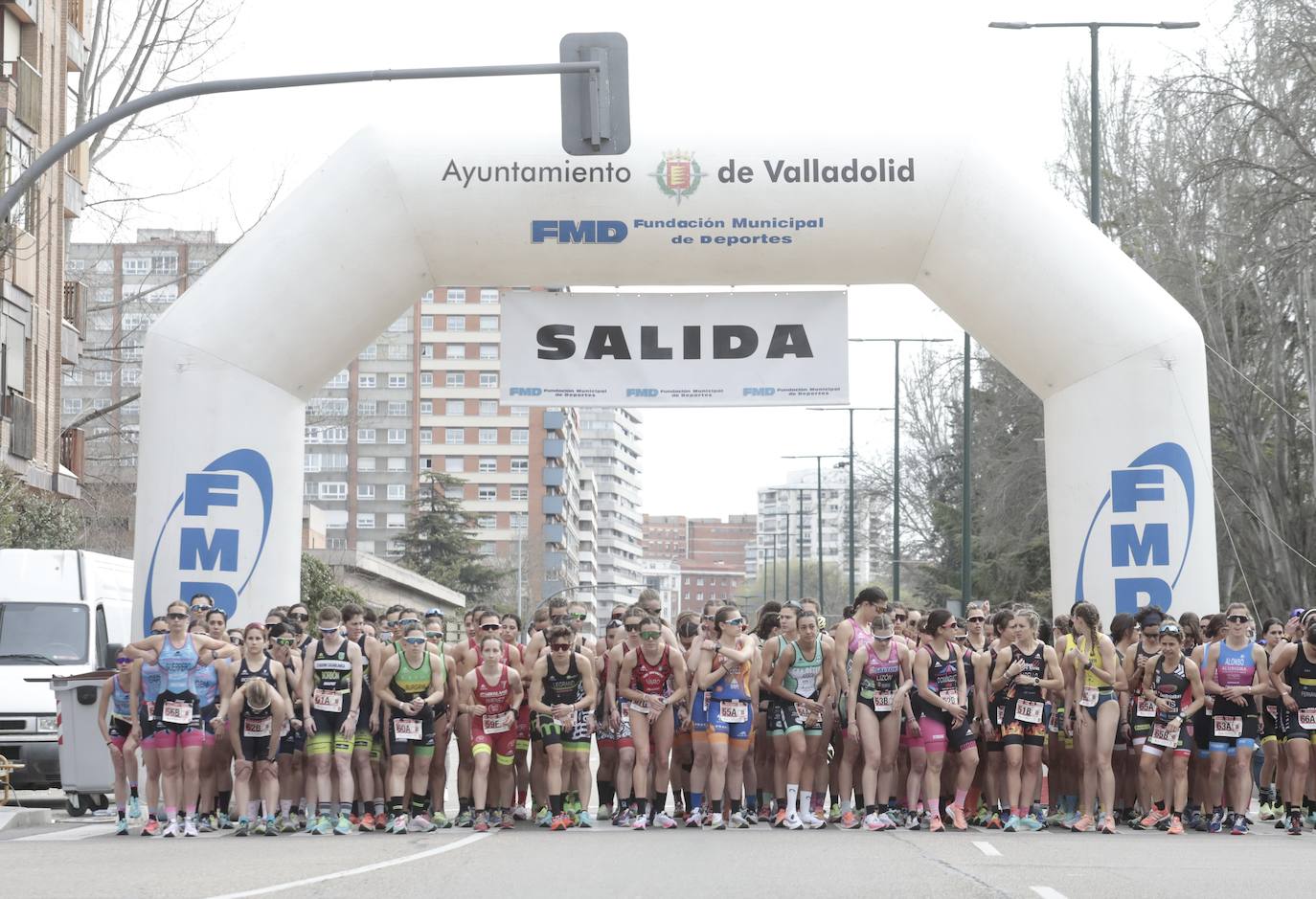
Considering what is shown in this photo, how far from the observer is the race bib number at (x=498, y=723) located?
14.6 meters

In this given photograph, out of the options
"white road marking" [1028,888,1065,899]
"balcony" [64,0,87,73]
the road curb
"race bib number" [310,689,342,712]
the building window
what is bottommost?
the road curb

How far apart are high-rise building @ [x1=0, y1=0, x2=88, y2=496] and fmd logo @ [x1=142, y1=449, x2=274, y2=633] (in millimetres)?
15088

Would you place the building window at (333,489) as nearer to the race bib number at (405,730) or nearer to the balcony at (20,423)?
the balcony at (20,423)

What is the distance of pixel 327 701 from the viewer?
14398 millimetres

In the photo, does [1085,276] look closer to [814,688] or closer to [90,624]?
[814,688]

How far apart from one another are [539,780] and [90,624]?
654cm

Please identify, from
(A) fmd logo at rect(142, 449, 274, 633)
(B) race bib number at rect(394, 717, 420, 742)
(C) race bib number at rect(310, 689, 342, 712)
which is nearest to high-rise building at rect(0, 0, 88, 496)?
(A) fmd logo at rect(142, 449, 274, 633)

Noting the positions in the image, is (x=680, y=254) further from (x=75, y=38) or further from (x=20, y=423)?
(x=75, y=38)

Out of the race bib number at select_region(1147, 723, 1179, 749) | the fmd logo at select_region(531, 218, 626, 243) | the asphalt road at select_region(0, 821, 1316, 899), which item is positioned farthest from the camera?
the fmd logo at select_region(531, 218, 626, 243)

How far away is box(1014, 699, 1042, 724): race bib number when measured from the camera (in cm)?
1466

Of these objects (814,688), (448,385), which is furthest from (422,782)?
(448,385)

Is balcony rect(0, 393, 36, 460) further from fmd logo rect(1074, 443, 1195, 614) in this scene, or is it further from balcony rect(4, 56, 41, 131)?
fmd logo rect(1074, 443, 1195, 614)

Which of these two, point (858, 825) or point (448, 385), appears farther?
point (448, 385)

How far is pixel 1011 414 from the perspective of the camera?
146ft
